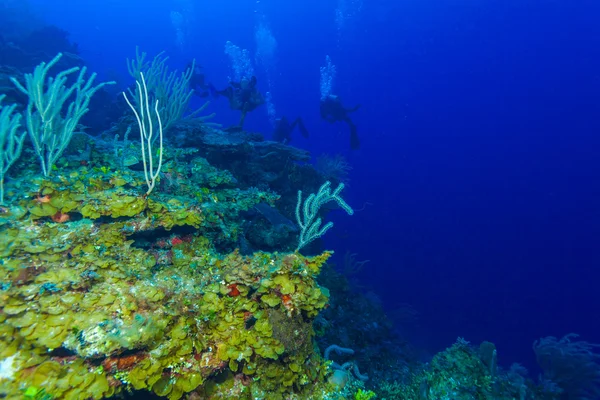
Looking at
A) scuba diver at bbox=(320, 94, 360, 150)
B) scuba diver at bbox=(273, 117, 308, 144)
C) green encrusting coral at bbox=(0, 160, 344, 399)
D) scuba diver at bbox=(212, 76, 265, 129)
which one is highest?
scuba diver at bbox=(320, 94, 360, 150)

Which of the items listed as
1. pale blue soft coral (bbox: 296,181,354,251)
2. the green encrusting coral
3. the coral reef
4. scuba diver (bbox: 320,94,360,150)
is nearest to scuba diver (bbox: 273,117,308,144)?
scuba diver (bbox: 320,94,360,150)

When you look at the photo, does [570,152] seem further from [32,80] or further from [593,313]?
[32,80]

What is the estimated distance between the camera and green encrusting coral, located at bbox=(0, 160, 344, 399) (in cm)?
189

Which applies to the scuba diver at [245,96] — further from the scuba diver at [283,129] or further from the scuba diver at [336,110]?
the scuba diver at [336,110]

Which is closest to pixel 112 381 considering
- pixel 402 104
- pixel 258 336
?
pixel 258 336

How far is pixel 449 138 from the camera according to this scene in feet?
197

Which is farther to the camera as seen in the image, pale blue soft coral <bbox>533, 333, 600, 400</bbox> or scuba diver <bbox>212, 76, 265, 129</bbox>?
scuba diver <bbox>212, 76, 265, 129</bbox>

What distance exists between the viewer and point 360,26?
88375 mm

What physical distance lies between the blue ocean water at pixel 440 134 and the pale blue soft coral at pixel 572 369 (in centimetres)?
395

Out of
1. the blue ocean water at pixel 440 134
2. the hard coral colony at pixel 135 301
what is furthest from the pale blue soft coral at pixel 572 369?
the hard coral colony at pixel 135 301

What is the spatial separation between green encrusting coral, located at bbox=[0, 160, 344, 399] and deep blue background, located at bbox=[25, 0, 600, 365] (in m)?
11.5

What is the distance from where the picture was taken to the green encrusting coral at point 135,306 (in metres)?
1.89

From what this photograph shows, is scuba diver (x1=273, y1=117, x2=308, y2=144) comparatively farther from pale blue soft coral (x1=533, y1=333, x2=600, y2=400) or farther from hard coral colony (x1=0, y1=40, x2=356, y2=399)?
pale blue soft coral (x1=533, y1=333, x2=600, y2=400)

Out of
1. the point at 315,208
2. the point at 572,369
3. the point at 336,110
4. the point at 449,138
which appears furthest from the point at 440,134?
the point at 315,208
